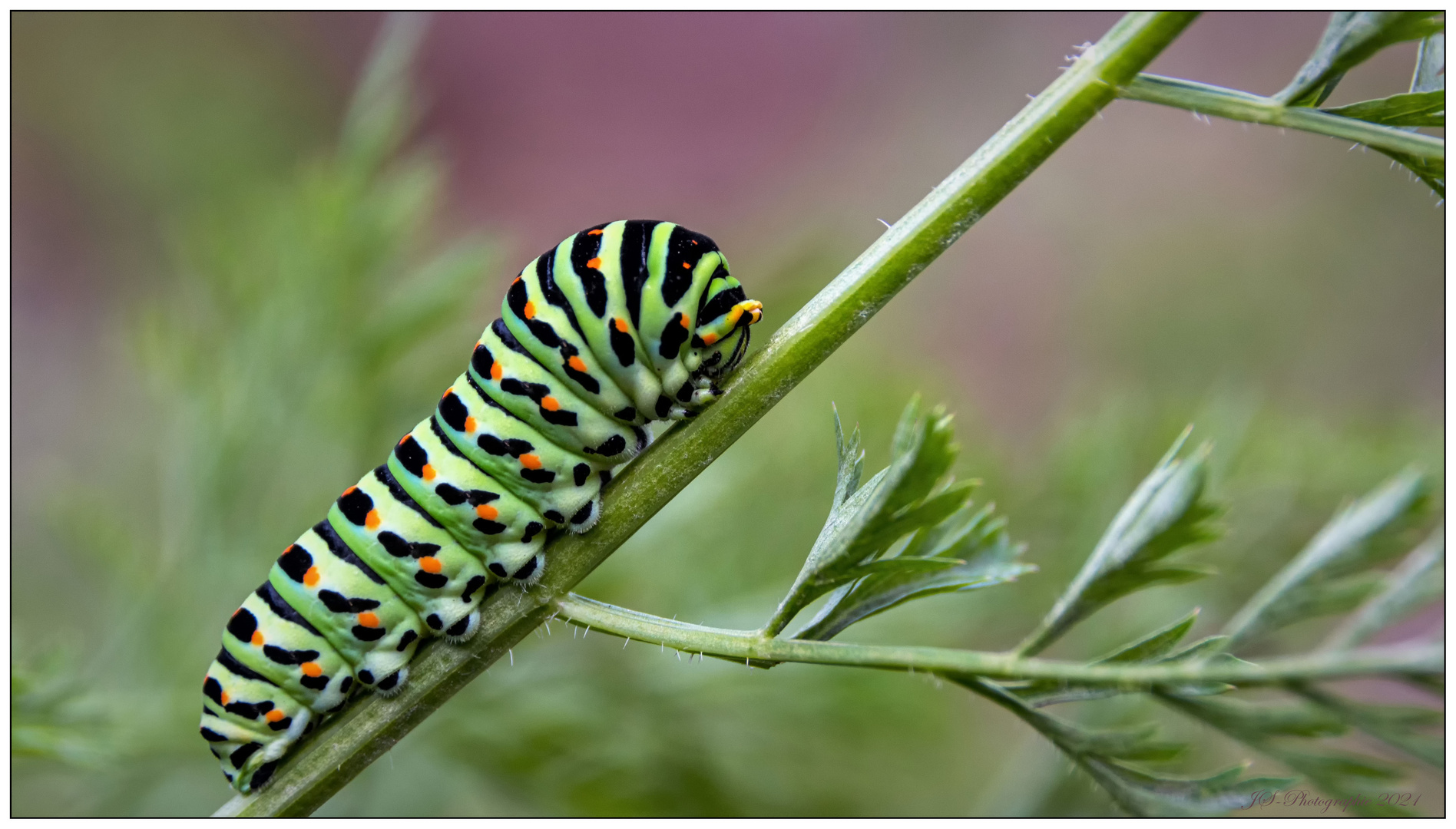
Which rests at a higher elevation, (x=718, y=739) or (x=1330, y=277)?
(x=1330, y=277)

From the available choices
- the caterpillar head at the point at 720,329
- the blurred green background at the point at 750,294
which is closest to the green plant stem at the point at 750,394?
the caterpillar head at the point at 720,329

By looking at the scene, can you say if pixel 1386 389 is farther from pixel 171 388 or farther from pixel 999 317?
pixel 171 388

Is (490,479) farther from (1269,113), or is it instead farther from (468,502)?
(1269,113)

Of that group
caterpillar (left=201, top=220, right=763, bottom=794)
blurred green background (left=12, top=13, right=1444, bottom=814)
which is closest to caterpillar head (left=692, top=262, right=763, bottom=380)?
caterpillar (left=201, top=220, right=763, bottom=794)

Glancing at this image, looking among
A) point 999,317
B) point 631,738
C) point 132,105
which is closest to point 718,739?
point 631,738

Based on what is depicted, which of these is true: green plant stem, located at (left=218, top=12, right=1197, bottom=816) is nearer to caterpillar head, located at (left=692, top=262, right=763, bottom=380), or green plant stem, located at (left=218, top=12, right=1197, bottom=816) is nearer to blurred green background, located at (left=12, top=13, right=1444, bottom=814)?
caterpillar head, located at (left=692, top=262, right=763, bottom=380)

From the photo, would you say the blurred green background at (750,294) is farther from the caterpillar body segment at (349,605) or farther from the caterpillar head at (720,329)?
the caterpillar head at (720,329)
